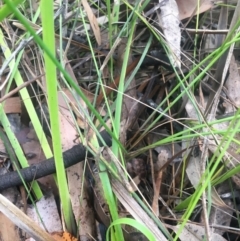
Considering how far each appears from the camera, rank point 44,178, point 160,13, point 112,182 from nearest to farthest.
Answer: point 112,182 → point 44,178 → point 160,13

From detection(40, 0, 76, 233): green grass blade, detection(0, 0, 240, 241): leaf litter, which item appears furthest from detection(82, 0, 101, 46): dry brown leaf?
detection(40, 0, 76, 233): green grass blade

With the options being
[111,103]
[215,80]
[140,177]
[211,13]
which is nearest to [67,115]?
[111,103]

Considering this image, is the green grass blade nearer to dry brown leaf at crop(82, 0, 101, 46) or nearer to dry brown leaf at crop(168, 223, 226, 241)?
dry brown leaf at crop(168, 223, 226, 241)

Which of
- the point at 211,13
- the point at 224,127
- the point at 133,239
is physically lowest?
the point at 133,239

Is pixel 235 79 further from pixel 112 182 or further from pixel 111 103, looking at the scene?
pixel 112 182

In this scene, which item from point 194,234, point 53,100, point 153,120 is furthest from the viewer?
point 153,120

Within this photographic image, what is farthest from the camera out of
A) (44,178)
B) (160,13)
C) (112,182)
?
(160,13)

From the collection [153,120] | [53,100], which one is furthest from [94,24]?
[53,100]

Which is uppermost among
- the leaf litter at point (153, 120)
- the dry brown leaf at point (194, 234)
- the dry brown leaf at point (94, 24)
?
the dry brown leaf at point (94, 24)

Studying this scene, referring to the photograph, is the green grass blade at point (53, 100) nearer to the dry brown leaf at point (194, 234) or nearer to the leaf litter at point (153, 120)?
the leaf litter at point (153, 120)

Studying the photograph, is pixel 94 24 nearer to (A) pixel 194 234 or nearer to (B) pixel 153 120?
(B) pixel 153 120

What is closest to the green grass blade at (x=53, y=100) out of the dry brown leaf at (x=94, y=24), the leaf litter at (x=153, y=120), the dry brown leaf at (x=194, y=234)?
the leaf litter at (x=153, y=120)
